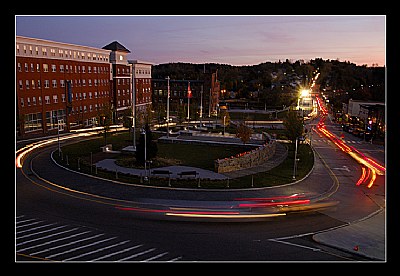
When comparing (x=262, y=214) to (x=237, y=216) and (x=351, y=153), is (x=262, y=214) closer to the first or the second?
(x=237, y=216)

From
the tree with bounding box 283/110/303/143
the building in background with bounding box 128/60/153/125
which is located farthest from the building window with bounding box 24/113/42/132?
the tree with bounding box 283/110/303/143

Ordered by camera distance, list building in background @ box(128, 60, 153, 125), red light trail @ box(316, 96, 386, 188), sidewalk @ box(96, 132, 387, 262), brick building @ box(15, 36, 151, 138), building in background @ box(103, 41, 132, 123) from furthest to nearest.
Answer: building in background @ box(128, 60, 153, 125) → building in background @ box(103, 41, 132, 123) → brick building @ box(15, 36, 151, 138) → red light trail @ box(316, 96, 386, 188) → sidewalk @ box(96, 132, 387, 262)

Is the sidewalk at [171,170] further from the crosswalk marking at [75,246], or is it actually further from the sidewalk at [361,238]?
the sidewalk at [361,238]

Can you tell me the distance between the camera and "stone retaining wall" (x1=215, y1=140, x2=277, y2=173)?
30.2m

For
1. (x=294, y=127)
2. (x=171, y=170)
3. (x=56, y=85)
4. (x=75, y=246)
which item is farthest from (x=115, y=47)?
(x=75, y=246)

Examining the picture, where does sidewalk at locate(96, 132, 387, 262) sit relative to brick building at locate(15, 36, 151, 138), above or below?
below

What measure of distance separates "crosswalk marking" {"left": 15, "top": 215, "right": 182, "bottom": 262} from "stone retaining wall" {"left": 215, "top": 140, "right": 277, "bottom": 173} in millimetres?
14862

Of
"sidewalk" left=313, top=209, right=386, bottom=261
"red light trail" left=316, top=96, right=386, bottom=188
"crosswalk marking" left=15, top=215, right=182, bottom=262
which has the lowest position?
"sidewalk" left=313, top=209, right=386, bottom=261

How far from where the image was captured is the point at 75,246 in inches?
618

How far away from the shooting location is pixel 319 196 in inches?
974

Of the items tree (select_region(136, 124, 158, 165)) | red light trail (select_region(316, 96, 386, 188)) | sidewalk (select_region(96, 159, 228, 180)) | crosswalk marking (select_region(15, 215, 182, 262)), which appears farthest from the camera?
tree (select_region(136, 124, 158, 165))

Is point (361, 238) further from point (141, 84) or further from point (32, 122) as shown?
point (141, 84)

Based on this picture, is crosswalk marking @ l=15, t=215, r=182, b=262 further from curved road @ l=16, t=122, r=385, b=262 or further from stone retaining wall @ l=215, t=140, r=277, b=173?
stone retaining wall @ l=215, t=140, r=277, b=173

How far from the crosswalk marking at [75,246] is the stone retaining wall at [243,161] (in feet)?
48.8
